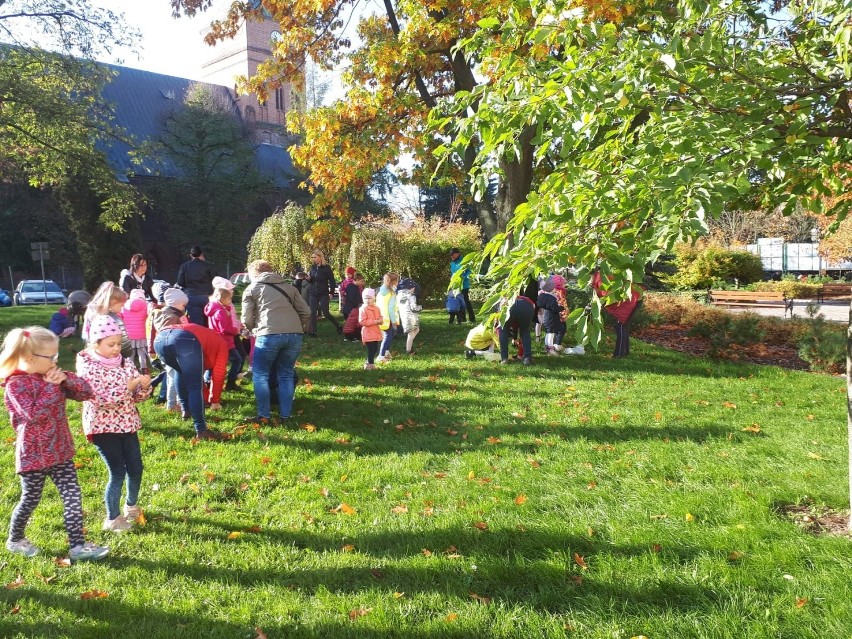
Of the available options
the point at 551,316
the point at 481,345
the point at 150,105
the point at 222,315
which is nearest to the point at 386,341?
the point at 481,345

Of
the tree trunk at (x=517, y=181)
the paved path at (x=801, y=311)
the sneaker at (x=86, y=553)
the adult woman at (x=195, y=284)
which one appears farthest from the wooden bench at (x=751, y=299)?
the sneaker at (x=86, y=553)

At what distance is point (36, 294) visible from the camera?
3378 cm

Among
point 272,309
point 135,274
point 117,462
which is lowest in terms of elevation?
point 117,462

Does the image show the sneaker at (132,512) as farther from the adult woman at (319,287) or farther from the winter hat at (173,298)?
the adult woman at (319,287)

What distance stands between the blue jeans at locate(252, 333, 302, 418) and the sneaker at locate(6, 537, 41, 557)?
10.1 feet

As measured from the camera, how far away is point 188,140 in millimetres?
37656

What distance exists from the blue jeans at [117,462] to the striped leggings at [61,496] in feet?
0.99

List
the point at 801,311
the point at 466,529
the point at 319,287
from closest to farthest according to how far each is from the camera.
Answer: the point at 466,529 → the point at 319,287 → the point at 801,311

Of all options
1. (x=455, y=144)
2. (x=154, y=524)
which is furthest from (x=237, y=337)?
(x=455, y=144)

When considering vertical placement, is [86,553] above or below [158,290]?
below

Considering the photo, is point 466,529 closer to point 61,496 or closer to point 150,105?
point 61,496

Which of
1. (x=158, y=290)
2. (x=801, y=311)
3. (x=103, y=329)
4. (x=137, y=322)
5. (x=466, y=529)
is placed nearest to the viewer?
(x=466, y=529)

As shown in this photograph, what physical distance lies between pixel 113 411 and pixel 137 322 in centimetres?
456

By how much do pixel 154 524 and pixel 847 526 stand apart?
4.90 meters
